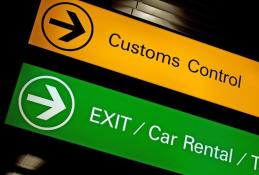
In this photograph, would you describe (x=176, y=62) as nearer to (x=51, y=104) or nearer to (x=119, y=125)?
(x=119, y=125)

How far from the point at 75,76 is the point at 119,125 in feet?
2.23

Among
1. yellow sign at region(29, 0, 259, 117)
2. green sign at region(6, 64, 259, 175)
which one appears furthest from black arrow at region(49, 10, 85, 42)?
green sign at region(6, 64, 259, 175)

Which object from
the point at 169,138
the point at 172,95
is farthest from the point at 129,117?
the point at 172,95

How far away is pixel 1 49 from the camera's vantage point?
353 centimetres

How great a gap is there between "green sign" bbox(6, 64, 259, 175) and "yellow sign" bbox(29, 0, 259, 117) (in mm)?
300

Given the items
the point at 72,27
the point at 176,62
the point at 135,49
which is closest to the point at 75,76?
the point at 72,27

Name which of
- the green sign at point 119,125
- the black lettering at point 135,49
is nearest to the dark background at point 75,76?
the green sign at point 119,125

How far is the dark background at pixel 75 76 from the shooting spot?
3.20 metres

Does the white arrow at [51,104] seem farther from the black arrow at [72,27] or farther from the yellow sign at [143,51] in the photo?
the black arrow at [72,27]

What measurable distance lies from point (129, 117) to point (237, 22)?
190cm

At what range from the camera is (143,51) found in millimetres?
3527

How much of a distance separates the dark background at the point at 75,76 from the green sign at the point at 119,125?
11 centimetres

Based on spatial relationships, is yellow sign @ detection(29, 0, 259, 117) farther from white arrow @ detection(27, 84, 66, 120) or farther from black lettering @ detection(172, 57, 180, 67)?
white arrow @ detection(27, 84, 66, 120)

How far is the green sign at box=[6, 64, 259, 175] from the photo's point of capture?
3.04 metres
